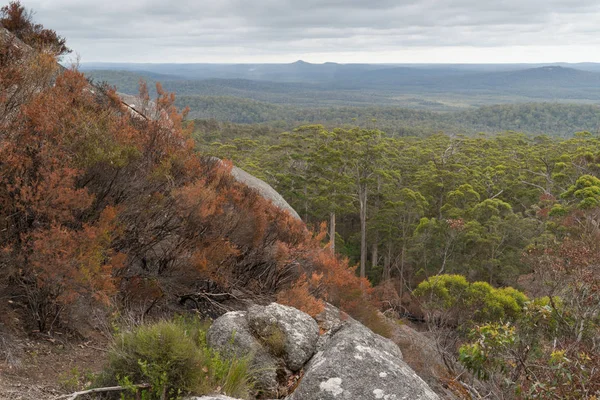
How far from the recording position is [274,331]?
4906 mm

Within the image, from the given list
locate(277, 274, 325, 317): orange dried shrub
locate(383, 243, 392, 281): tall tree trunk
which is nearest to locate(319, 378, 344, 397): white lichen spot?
locate(277, 274, 325, 317): orange dried shrub

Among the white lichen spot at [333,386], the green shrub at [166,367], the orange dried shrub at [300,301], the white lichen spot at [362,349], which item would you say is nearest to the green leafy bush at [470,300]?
the orange dried shrub at [300,301]

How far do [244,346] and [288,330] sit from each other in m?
0.56

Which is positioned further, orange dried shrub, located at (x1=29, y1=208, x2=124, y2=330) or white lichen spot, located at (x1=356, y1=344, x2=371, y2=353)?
orange dried shrub, located at (x1=29, y1=208, x2=124, y2=330)

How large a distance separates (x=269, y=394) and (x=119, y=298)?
2697mm

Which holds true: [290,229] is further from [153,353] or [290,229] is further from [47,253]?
[153,353]

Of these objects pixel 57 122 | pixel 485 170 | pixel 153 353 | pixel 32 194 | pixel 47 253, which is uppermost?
pixel 57 122

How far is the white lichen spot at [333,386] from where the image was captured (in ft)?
10.4

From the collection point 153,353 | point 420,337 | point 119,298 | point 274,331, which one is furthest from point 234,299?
point 420,337

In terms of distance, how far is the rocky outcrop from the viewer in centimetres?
321

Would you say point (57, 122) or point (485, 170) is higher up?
point (57, 122)

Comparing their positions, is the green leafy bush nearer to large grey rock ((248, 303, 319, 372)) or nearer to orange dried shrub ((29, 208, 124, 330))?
large grey rock ((248, 303, 319, 372))

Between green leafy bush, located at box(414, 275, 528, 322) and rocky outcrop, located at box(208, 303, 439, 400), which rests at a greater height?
rocky outcrop, located at box(208, 303, 439, 400)

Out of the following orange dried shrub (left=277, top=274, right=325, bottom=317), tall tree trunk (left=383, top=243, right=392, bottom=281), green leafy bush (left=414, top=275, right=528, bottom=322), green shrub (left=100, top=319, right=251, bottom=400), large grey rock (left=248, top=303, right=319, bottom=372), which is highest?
green shrub (left=100, top=319, right=251, bottom=400)
